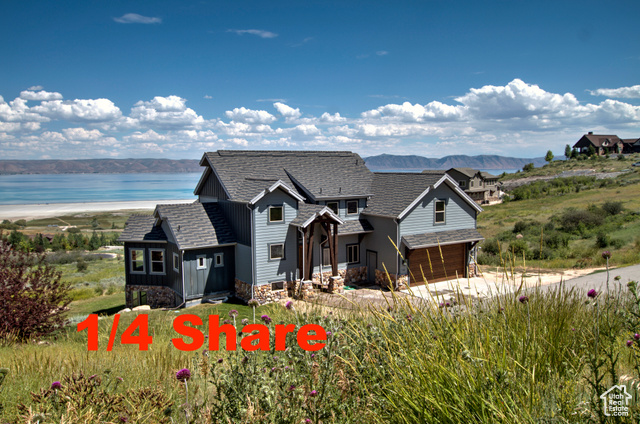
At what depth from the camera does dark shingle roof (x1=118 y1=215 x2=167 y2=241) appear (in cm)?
2211

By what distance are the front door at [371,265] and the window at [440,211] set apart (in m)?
4.00

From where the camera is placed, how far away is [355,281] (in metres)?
24.2

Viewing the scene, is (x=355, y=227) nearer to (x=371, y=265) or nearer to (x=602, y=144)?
(x=371, y=265)

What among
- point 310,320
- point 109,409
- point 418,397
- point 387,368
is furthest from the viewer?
point 310,320

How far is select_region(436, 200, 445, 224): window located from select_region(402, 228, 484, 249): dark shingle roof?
26.8 inches

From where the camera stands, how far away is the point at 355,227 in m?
23.9

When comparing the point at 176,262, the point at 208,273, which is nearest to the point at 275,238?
the point at 208,273

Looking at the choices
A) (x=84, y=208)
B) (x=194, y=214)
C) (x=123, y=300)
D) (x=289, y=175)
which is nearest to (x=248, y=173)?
(x=289, y=175)

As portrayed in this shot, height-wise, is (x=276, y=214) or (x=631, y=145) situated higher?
(x=631, y=145)

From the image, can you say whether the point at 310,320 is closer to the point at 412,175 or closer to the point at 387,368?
the point at 387,368

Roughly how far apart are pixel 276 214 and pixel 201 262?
437cm

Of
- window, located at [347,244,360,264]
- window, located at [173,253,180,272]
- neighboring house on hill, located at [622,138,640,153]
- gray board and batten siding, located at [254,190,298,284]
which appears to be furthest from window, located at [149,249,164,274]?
neighboring house on hill, located at [622,138,640,153]

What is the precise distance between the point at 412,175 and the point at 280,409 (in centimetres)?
2277

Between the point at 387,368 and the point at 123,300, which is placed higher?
the point at 387,368
